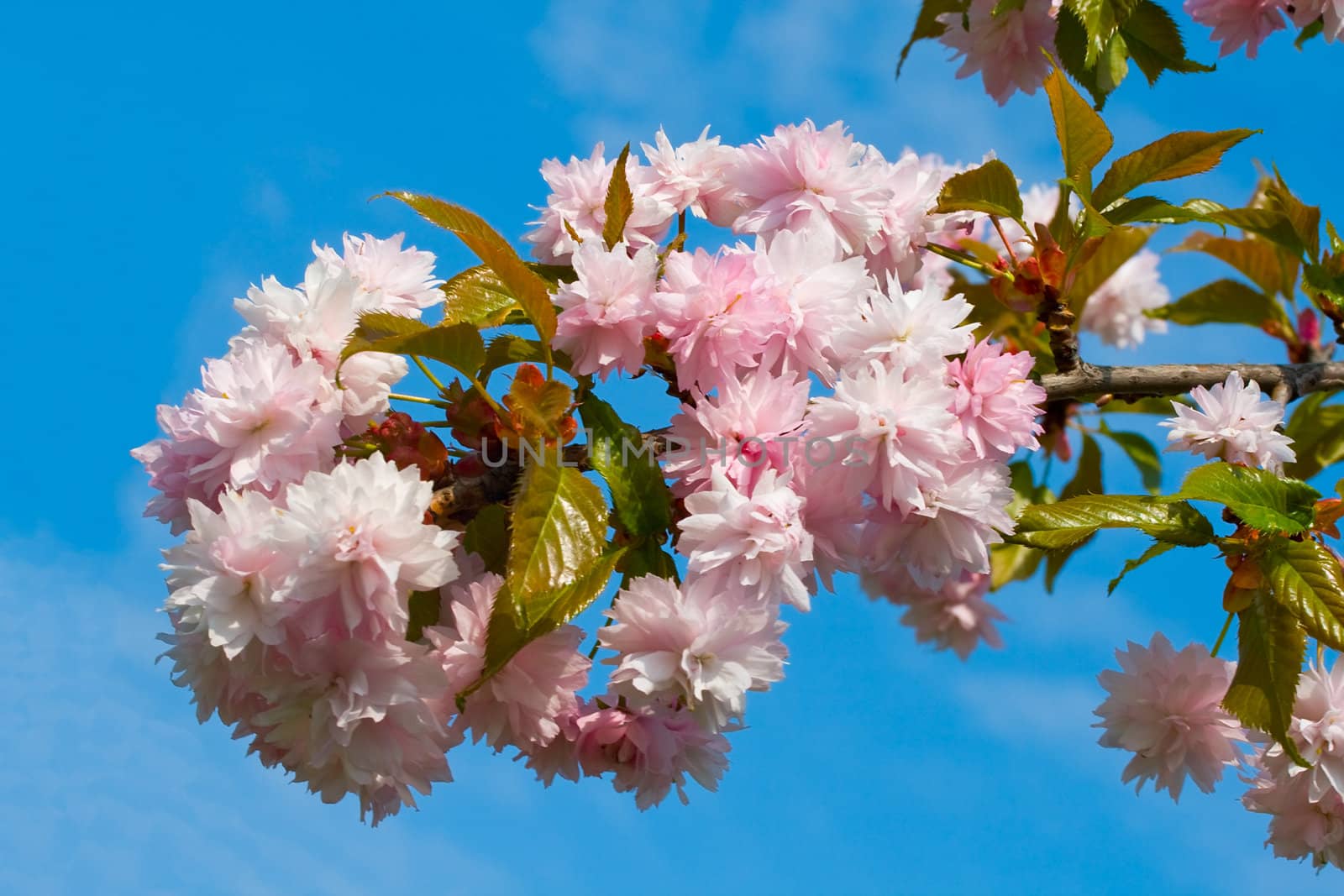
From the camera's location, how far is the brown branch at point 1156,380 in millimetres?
2125

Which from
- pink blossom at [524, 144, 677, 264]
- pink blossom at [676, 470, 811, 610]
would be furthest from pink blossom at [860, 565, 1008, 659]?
pink blossom at [676, 470, 811, 610]

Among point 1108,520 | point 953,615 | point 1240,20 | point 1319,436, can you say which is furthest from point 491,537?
point 953,615

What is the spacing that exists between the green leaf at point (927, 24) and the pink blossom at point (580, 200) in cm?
93

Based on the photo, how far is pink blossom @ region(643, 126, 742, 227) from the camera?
1.94 metres

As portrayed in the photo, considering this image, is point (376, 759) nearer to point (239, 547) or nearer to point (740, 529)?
point (239, 547)

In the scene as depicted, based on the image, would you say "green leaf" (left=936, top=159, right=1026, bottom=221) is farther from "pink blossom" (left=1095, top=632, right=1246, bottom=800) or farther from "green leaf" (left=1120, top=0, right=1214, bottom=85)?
"pink blossom" (left=1095, top=632, right=1246, bottom=800)

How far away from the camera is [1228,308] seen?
10.5ft

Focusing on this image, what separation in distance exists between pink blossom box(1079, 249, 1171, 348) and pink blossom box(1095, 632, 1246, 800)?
8.69 feet

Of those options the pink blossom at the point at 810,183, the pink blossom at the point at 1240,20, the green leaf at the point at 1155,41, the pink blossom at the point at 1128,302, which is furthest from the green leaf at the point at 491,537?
the pink blossom at the point at 1128,302

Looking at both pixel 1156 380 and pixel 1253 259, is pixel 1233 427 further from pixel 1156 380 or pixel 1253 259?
pixel 1253 259

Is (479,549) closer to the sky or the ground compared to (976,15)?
closer to the ground

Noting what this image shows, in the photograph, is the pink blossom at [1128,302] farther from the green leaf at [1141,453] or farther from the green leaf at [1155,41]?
the green leaf at [1155,41]

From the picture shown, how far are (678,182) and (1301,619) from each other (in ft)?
3.71

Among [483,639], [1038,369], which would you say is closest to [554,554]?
[483,639]
